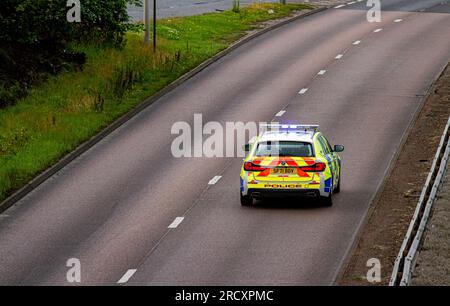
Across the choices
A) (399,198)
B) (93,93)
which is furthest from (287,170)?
(93,93)

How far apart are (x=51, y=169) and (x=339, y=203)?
8.73 m

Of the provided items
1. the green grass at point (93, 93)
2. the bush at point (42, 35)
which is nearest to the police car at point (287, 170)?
the green grass at point (93, 93)

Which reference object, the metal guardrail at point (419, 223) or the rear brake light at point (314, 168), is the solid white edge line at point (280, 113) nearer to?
the metal guardrail at point (419, 223)

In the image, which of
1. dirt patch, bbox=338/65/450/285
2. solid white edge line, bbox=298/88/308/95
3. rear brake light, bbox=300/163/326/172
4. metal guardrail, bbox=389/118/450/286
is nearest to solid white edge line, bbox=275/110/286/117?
solid white edge line, bbox=298/88/308/95

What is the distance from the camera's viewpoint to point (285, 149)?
102ft

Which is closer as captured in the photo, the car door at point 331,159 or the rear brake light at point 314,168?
the rear brake light at point 314,168

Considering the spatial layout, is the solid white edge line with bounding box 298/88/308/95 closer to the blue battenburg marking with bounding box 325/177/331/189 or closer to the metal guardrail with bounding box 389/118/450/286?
the metal guardrail with bounding box 389/118/450/286

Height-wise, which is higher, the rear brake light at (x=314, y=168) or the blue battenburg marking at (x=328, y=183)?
the rear brake light at (x=314, y=168)

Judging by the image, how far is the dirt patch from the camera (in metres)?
25.9

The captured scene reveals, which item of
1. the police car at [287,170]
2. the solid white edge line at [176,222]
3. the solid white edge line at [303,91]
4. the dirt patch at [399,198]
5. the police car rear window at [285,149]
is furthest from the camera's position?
the solid white edge line at [303,91]

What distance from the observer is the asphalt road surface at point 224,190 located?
2602cm

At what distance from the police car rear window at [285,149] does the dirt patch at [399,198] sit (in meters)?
2.08

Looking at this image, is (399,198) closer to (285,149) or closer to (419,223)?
(285,149)
